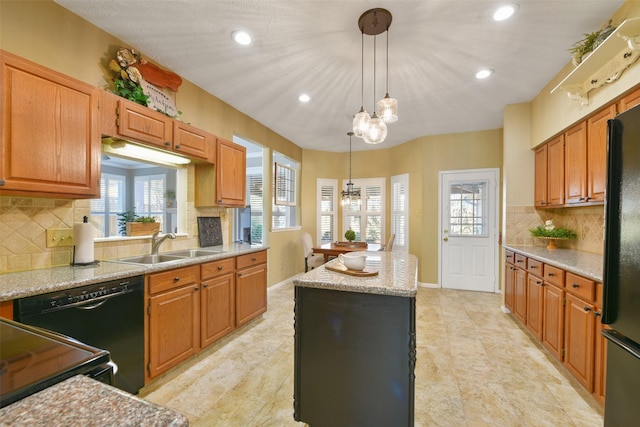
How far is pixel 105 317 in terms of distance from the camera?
5.60ft

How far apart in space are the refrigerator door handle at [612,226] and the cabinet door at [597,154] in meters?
1.42

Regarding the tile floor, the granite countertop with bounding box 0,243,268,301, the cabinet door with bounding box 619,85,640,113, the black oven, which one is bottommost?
the tile floor

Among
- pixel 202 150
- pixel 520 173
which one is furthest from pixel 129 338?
pixel 520 173

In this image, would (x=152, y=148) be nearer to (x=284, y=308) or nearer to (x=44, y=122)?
(x=44, y=122)

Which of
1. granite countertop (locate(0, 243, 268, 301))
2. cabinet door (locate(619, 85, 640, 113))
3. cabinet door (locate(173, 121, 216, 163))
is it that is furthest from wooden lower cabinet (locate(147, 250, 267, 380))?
cabinet door (locate(619, 85, 640, 113))

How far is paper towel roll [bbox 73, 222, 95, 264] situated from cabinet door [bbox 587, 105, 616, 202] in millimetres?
3994

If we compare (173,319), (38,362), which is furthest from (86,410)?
(173,319)

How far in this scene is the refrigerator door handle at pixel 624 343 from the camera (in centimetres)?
104

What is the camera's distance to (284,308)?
148 inches


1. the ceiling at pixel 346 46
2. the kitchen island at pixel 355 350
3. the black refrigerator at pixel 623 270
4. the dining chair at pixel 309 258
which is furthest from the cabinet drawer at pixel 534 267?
the dining chair at pixel 309 258

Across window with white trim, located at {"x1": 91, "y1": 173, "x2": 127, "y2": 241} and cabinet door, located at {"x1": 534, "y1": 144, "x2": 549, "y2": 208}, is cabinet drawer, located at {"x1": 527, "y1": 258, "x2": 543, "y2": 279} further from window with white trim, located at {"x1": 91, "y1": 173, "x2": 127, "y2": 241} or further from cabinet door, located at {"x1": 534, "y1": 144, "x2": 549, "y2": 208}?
window with white trim, located at {"x1": 91, "y1": 173, "x2": 127, "y2": 241}

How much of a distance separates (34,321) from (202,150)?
6.08 feet

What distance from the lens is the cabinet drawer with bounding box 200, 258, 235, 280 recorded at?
2451mm

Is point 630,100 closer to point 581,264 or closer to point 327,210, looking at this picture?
point 581,264
